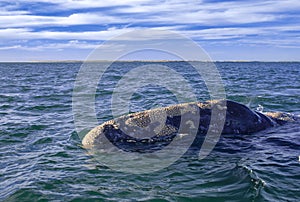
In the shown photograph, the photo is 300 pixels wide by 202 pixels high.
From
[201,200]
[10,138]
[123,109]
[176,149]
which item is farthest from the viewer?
[123,109]

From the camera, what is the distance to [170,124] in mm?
10008

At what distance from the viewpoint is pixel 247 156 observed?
841 cm

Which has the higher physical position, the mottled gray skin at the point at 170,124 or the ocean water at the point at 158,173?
the mottled gray skin at the point at 170,124

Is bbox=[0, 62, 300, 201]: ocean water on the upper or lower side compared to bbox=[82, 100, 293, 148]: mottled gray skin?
lower

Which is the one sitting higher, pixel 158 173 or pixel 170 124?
pixel 170 124

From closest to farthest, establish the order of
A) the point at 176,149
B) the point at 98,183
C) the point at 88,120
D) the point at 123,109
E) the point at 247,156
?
the point at 98,183 → the point at 247,156 → the point at 176,149 → the point at 88,120 → the point at 123,109

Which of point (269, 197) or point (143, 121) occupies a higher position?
point (143, 121)

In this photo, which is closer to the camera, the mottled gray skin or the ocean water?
the ocean water

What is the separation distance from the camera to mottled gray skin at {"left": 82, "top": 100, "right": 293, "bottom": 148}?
9664 mm

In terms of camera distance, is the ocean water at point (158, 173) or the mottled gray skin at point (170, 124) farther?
the mottled gray skin at point (170, 124)

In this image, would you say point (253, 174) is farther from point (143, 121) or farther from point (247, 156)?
point (143, 121)

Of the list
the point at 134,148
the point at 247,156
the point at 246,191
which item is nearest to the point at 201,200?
the point at 246,191

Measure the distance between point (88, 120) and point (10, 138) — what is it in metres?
3.56

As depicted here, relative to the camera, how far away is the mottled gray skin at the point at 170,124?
966 cm
